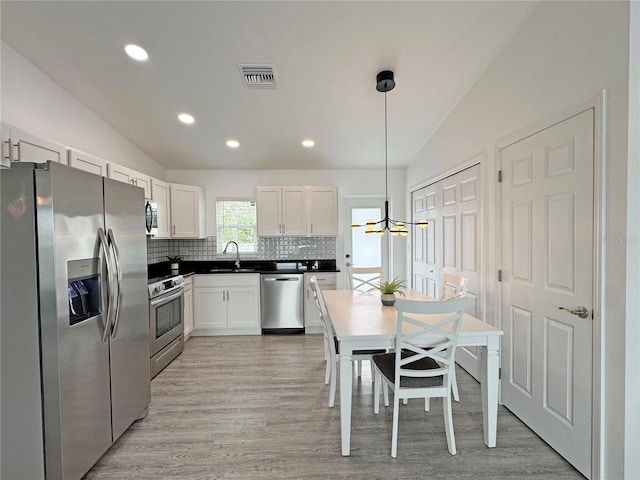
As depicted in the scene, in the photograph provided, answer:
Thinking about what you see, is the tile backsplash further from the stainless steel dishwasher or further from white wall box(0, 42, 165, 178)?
white wall box(0, 42, 165, 178)

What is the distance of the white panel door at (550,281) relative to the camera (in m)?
1.71

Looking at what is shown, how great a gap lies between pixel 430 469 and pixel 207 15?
128 inches

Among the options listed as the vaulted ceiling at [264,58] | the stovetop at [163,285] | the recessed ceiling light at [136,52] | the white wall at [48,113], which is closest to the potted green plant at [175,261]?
the stovetop at [163,285]

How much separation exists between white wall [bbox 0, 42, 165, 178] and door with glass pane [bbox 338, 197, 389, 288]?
3225 millimetres

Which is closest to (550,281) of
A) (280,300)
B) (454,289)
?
(454,289)

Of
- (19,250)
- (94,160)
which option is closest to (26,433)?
(19,250)

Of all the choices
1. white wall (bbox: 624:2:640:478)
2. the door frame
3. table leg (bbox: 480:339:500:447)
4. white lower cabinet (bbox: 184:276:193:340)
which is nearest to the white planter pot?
table leg (bbox: 480:339:500:447)

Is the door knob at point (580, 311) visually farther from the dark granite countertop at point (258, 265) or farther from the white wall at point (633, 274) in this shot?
the dark granite countertop at point (258, 265)

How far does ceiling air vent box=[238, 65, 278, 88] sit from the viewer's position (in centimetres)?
259

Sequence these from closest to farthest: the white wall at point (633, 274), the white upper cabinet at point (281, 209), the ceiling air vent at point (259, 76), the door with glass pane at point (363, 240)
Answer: the white wall at point (633, 274) → the ceiling air vent at point (259, 76) → the white upper cabinet at point (281, 209) → the door with glass pane at point (363, 240)

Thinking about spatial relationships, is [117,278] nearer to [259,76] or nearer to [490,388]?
[259,76]

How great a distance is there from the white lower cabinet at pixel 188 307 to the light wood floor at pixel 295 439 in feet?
3.49

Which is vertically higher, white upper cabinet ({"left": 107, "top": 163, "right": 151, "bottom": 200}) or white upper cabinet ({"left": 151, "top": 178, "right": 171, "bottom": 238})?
white upper cabinet ({"left": 107, "top": 163, "right": 151, "bottom": 200})

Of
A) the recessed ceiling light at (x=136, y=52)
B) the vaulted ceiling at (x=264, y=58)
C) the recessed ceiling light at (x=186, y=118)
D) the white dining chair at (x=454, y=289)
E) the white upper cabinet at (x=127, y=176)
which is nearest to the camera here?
the vaulted ceiling at (x=264, y=58)
